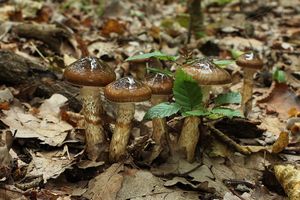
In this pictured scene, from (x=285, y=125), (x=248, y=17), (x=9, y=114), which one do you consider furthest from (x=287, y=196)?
(x=248, y=17)

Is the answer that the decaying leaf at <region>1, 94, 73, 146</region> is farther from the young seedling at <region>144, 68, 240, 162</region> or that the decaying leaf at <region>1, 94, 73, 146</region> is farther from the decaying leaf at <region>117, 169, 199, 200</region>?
the young seedling at <region>144, 68, 240, 162</region>

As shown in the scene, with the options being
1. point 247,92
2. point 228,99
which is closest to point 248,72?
point 247,92

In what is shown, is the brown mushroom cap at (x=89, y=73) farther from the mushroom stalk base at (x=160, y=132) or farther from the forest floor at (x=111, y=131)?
the forest floor at (x=111, y=131)

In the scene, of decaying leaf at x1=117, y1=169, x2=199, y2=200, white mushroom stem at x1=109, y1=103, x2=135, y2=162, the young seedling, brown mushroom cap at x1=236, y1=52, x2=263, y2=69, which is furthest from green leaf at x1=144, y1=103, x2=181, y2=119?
brown mushroom cap at x1=236, y1=52, x2=263, y2=69

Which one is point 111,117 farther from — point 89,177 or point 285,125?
point 285,125

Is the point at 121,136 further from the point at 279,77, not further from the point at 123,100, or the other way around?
the point at 279,77

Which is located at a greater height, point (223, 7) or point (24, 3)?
point (24, 3)

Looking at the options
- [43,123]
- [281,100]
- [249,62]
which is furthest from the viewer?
[281,100]
